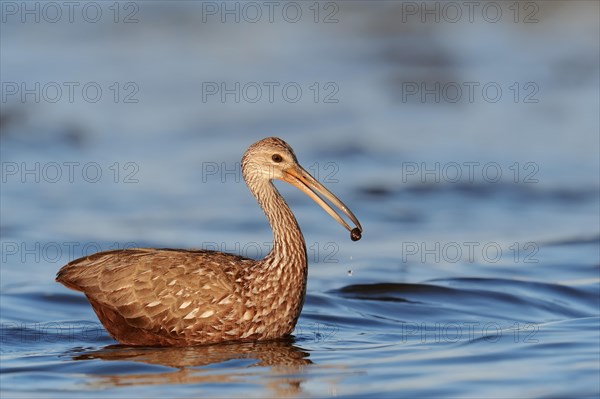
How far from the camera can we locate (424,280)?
14938mm

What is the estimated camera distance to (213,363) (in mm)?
11055

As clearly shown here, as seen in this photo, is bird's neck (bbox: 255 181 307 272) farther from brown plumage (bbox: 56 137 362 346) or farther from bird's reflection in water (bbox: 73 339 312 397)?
bird's reflection in water (bbox: 73 339 312 397)

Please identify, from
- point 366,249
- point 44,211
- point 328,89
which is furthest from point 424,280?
point 328,89

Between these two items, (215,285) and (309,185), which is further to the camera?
(309,185)

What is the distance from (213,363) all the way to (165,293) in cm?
106

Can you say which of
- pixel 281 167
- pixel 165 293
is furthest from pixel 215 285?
pixel 281 167

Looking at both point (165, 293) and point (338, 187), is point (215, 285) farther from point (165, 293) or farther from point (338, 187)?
point (338, 187)

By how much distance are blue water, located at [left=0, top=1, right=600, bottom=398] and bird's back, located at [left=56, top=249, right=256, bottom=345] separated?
0.21 metres

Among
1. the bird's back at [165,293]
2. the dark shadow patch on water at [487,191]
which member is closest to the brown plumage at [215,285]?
the bird's back at [165,293]

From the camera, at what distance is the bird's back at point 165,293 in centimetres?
1173

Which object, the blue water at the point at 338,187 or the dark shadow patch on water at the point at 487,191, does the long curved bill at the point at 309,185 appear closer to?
the blue water at the point at 338,187

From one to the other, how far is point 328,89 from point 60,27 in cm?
582

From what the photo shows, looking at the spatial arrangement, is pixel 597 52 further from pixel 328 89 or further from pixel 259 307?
pixel 259 307

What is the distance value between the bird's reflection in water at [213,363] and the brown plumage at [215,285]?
15 centimetres
